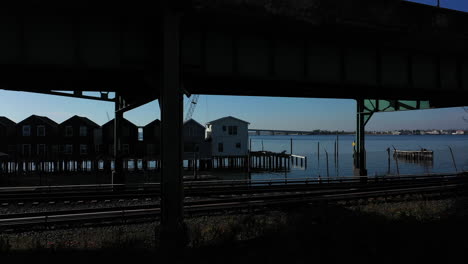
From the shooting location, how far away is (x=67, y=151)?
5116cm

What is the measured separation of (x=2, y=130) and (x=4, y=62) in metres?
49.4

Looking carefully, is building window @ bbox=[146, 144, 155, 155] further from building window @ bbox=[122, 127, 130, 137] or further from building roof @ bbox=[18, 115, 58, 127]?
building roof @ bbox=[18, 115, 58, 127]

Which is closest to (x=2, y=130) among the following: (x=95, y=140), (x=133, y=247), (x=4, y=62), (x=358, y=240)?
(x=95, y=140)

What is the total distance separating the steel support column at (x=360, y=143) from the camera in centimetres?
2705

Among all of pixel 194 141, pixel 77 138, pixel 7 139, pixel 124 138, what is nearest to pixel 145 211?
pixel 124 138

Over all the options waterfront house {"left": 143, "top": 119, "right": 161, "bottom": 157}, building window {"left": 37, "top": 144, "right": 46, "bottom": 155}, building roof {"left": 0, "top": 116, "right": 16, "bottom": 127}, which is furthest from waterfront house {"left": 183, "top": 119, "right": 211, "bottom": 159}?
building roof {"left": 0, "top": 116, "right": 16, "bottom": 127}

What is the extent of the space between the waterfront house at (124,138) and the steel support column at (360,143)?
125 ft

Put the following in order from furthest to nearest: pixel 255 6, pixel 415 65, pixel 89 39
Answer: pixel 415 65, pixel 89 39, pixel 255 6

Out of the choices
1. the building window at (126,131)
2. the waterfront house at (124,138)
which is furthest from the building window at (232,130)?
the building window at (126,131)

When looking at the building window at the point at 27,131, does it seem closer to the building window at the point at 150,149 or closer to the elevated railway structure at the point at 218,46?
the building window at the point at 150,149

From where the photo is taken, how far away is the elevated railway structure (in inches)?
391

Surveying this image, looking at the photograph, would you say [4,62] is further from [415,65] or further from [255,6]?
[415,65]

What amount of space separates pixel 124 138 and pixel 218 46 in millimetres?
43565

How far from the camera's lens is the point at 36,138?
5012cm
